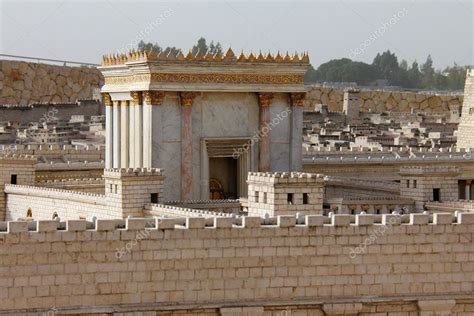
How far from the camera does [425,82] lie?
598 feet

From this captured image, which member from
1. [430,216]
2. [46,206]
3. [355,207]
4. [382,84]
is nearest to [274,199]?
[355,207]

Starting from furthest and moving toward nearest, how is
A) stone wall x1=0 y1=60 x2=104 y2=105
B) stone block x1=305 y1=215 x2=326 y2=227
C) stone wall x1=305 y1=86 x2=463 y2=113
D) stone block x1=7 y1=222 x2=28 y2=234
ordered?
stone wall x1=305 y1=86 x2=463 y2=113, stone wall x1=0 y1=60 x2=104 y2=105, stone block x1=305 y1=215 x2=326 y2=227, stone block x1=7 y1=222 x2=28 y2=234

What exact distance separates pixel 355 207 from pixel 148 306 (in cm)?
1157

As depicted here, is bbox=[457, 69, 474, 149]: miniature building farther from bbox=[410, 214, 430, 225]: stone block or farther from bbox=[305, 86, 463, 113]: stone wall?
bbox=[305, 86, 463, 113]: stone wall

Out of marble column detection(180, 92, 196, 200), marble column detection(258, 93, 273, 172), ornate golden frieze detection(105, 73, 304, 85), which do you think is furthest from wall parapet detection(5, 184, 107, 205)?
marble column detection(258, 93, 273, 172)

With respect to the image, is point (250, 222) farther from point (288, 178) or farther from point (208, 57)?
point (208, 57)

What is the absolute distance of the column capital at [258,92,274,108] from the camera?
125 ft

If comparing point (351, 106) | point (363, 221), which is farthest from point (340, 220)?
point (351, 106)

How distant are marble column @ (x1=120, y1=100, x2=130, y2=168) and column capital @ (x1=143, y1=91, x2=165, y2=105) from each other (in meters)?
1.45

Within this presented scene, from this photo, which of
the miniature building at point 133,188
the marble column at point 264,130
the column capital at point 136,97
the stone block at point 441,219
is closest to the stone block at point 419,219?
the stone block at point 441,219

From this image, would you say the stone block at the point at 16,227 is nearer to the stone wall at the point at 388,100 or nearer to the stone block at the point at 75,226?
the stone block at the point at 75,226

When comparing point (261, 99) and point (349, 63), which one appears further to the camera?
point (349, 63)

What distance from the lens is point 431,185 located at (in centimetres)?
3556

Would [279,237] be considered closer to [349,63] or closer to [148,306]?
[148,306]
